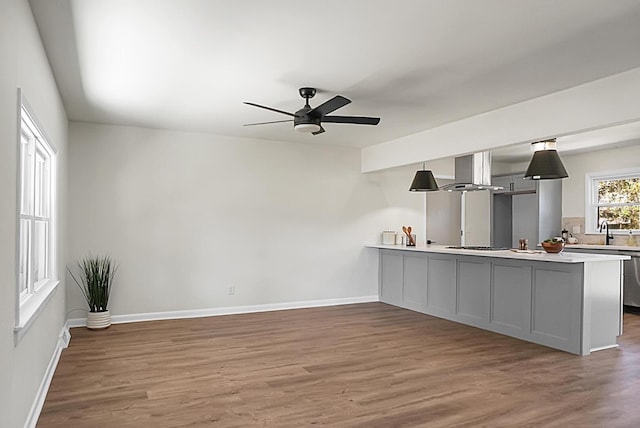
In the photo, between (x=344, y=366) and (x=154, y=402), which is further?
(x=344, y=366)

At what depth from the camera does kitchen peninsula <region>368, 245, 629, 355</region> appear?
14.8 feet

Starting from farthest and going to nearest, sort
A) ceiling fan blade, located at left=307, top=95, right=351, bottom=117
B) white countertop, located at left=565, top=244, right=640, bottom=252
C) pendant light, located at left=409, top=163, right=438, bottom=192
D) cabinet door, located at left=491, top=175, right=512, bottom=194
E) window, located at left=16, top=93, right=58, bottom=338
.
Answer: cabinet door, located at left=491, top=175, right=512, bottom=194 → white countertop, located at left=565, top=244, right=640, bottom=252 → pendant light, located at left=409, top=163, right=438, bottom=192 → ceiling fan blade, located at left=307, top=95, right=351, bottom=117 → window, located at left=16, top=93, right=58, bottom=338

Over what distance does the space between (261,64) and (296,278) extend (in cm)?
385

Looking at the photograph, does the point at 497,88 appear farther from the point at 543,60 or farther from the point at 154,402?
the point at 154,402

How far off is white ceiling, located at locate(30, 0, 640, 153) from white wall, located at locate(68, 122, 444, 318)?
3.64 feet

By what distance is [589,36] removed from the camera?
9.89ft

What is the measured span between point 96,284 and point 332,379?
3140mm

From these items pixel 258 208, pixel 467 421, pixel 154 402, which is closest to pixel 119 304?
pixel 258 208

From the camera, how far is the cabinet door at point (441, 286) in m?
6.01

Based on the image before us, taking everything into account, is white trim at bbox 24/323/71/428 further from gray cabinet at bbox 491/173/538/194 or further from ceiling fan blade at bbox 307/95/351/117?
gray cabinet at bbox 491/173/538/194

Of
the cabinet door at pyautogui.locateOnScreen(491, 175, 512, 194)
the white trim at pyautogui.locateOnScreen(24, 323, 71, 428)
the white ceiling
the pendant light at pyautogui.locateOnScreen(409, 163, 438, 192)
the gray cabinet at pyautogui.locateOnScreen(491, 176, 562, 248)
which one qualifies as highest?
the white ceiling

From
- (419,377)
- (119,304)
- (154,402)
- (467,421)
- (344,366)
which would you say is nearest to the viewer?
(467,421)

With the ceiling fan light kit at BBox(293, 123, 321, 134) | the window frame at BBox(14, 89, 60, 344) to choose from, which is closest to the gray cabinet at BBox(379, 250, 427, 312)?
the ceiling fan light kit at BBox(293, 123, 321, 134)

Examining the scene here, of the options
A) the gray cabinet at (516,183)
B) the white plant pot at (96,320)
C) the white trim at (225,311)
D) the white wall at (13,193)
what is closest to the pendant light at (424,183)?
the white trim at (225,311)
